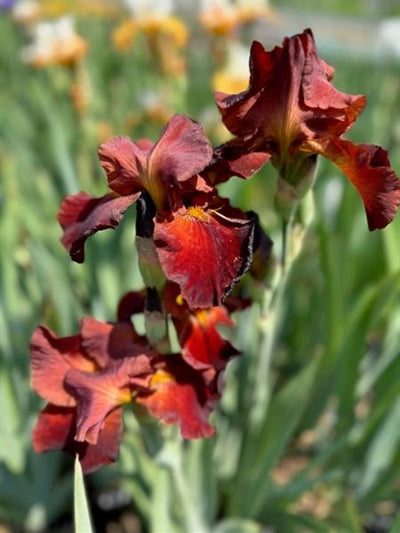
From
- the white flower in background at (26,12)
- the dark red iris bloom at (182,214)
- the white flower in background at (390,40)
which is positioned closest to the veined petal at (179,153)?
the dark red iris bloom at (182,214)

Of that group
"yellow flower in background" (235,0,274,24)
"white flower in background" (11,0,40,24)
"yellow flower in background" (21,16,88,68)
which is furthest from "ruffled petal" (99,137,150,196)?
"white flower in background" (11,0,40,24)

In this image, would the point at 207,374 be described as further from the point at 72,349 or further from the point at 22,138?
the point at 22,138

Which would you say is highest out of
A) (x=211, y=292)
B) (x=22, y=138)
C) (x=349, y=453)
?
(x=211, y=292)

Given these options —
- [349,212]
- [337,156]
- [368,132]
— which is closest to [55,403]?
[337,156]

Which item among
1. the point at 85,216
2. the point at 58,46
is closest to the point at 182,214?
the point at 85,216

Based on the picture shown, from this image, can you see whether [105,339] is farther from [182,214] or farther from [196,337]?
[182,214]

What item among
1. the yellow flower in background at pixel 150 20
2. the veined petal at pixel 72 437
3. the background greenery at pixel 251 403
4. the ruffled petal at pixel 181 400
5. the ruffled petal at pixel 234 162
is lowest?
the background greenery at pixel 251 403

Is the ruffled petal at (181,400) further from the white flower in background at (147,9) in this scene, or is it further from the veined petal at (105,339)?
the white flower in background at (147,9)
